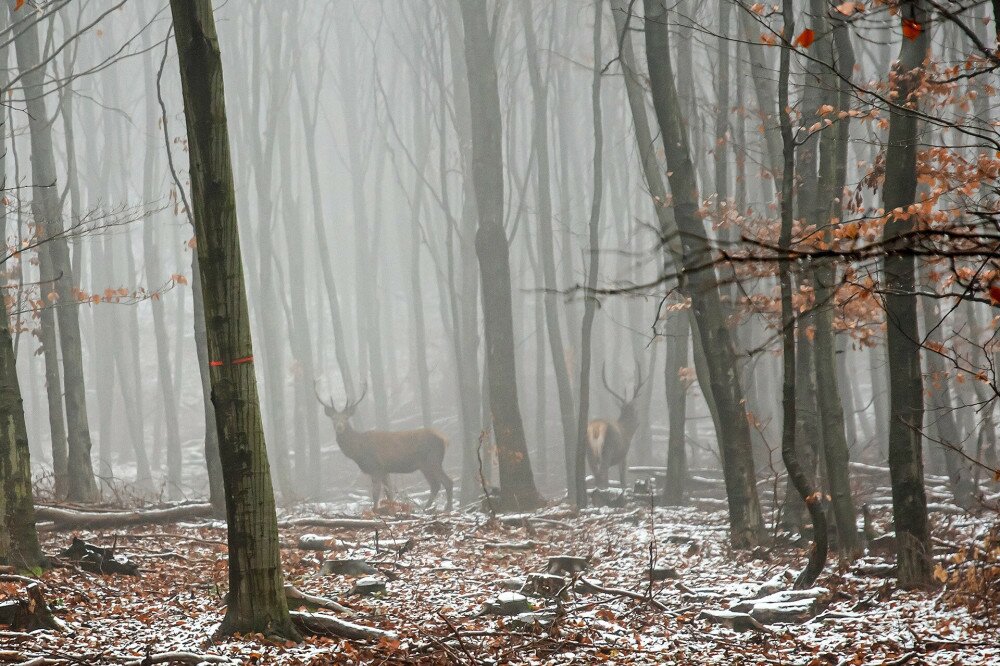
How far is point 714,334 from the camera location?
811cm

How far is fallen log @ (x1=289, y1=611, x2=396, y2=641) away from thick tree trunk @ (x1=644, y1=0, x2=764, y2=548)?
4.24 m

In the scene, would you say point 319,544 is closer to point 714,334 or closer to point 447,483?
point 714,334

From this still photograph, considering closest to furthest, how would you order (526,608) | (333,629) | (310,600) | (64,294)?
(333,629) < (310,600) < (526,608) < (64,294)

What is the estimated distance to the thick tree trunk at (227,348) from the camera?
485 centimetres

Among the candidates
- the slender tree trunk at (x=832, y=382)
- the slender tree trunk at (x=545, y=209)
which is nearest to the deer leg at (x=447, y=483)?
the slender tree trunk at (x=545, y=209)

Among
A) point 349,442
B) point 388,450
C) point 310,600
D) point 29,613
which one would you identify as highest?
point 29,613

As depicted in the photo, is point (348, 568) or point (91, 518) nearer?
point (348, 568)

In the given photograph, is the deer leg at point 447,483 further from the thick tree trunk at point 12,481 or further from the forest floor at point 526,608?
the thick tree trunk at point 12,481

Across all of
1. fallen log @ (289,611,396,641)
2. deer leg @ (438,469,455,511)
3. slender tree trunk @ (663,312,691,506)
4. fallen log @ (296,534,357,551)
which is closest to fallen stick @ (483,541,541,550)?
fallen log @ (296,534,357,551)

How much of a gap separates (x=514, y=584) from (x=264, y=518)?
7.95ft

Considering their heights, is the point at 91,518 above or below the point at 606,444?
above

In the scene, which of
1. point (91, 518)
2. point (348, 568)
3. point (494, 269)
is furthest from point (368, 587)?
point (494, 269)

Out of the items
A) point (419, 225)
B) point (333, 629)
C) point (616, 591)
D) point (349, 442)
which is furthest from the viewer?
point (419, 225)

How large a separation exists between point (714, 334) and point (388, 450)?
28.2 feet
